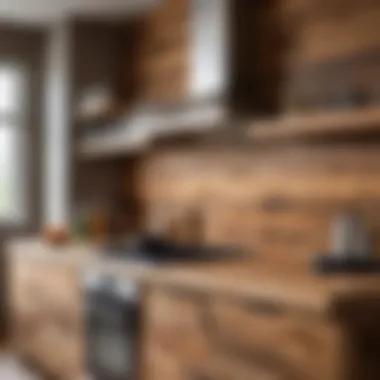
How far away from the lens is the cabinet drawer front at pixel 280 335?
2.63 metres

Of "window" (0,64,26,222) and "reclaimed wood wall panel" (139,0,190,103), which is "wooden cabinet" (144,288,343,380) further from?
"window" (0,64,26,222)

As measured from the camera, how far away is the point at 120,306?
382 centimetres

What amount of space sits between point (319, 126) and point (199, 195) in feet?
4.92

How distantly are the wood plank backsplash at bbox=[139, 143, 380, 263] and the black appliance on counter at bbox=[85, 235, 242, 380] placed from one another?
0.21 m

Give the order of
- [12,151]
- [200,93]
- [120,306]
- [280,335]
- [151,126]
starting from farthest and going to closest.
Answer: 1. [12,151]
2. [151,126]
3. [200,93]
4. [120,306]
5. [280,335]

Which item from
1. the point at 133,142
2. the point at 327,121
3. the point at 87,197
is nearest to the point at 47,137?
the point at 87,197

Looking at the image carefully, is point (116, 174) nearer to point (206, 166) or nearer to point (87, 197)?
point (87, 197)

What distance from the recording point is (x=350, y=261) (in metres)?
3.31

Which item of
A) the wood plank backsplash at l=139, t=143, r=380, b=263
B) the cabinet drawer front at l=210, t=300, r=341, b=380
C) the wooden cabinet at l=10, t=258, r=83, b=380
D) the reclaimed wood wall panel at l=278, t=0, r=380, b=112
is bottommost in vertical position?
the wooden cabinet at l=10, t=258, r=83, b=380

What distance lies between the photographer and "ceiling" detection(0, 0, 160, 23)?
16.8 ft

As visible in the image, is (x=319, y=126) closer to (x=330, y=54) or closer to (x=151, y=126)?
(x=330, y=54)

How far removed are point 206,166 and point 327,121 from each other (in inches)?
57.5

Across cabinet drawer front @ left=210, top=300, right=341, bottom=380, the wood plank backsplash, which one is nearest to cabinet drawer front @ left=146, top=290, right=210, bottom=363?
cabinet drawer front @ left=210, top=300, right=341, bottom=380

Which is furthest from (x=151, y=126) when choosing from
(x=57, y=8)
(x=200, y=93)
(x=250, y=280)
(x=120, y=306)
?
(x=250, y=280)
